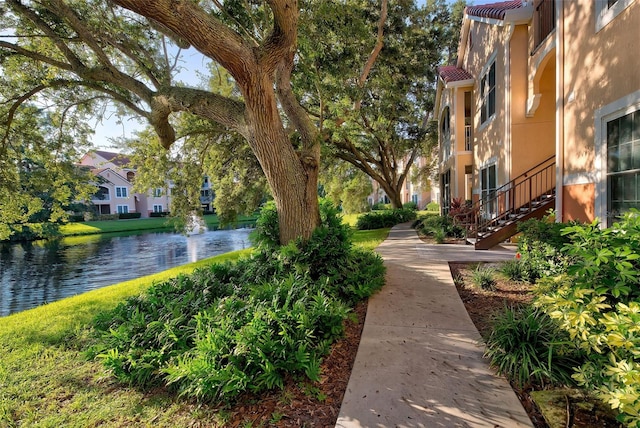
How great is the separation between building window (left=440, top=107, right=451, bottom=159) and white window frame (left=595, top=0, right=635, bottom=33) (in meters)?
9.58

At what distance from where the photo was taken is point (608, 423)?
218 cm

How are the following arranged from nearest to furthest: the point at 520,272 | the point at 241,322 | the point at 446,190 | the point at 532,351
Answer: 1. the point at 532,351
2. the point at 241,322
3. the point at 520,272
4. the point at 446,190

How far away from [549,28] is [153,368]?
10509 millimetres

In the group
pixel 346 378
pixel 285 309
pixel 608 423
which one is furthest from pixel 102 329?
pixel 608 423

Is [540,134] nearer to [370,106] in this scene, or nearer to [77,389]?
[370,106]

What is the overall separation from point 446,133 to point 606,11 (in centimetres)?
1093

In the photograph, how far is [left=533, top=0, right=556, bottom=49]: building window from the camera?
7.34 m

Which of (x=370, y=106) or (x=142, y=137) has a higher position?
(x=370, y=106)

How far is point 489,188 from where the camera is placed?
1098 cm

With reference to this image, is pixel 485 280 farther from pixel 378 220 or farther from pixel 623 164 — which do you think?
pixel 378 220

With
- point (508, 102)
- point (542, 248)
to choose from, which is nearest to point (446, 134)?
point (508, 102)

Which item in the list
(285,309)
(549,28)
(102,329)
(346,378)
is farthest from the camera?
(549,28)

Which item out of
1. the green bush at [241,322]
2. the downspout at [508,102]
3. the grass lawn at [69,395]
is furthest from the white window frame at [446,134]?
the grass lawn at [69,395]

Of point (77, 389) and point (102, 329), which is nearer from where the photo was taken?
point (77, 389)
